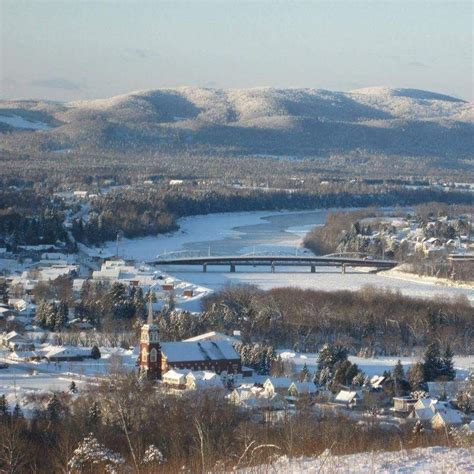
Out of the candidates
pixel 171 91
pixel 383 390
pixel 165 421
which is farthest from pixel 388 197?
pixel 171 91

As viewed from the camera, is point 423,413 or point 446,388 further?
point 446,388

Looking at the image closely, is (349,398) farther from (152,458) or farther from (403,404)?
(152,458)

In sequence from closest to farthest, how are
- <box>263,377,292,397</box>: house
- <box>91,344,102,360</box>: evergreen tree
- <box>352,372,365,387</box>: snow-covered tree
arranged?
<box>263,377,292,397</box>: house, <box>352,372,365,387</box>: snow-covered tree, <box>91,344,102,360</box>: evergreen tree

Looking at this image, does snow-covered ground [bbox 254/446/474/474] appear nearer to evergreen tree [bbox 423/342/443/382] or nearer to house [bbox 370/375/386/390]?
house [bbox 370/375/386/390]

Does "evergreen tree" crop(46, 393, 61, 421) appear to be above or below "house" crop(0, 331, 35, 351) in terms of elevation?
above

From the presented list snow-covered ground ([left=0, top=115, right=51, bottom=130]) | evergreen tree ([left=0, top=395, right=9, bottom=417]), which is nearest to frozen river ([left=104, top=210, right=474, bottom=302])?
evergreen tree ([left=0, top=395, right=9, bottom=417])

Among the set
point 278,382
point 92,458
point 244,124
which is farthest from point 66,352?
point 244,124
